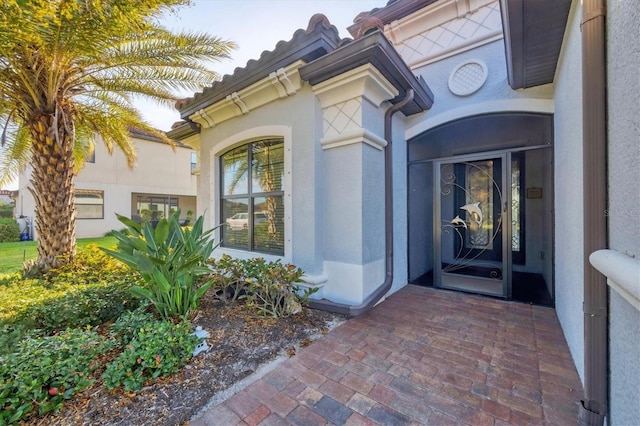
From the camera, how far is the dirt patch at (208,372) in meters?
2.08

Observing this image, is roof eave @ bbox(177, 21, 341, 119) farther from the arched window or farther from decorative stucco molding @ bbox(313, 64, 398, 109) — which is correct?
the arched window

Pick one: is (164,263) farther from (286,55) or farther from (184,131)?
(184,131)

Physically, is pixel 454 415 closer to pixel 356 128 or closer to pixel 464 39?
pixel 356 128

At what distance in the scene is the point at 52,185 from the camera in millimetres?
6223

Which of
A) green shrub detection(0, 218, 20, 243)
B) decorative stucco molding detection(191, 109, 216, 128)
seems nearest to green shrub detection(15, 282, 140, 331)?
decorative stucco molding detection(191, 109, 216, 128)

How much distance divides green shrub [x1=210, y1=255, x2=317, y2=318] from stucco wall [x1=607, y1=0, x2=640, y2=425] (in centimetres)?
300

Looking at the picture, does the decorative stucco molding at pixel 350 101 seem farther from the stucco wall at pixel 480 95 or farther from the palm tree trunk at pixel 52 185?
the palm tree trunk at pixel 52 185

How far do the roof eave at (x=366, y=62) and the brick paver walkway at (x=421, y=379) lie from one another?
11.8 ft

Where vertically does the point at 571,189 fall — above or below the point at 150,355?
above

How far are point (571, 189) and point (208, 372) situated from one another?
4153 mm

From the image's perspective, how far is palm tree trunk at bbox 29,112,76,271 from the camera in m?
Result: 6.02

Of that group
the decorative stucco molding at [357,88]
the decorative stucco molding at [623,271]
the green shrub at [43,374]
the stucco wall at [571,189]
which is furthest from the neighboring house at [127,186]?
the decorative stucco molding at [623,271]

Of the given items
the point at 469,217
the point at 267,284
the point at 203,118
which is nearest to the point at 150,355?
the point at 267,284

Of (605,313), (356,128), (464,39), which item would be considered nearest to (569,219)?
(605,313)
